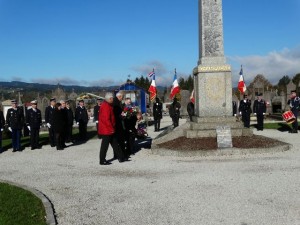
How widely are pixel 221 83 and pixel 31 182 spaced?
6.97m

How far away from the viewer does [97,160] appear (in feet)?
34.8

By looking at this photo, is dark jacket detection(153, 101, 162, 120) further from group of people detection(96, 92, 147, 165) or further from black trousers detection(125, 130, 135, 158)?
black trousers detection(125, 130, 135, 158)

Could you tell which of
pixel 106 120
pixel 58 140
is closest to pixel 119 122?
pixel 106 120

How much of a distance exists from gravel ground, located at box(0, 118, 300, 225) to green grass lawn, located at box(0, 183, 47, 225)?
0.32m

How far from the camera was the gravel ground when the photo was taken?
5.29 meters

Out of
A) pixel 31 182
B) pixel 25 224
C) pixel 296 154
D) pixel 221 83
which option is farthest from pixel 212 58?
pixel 25 224

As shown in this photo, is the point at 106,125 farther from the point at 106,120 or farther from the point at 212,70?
the point at 212,70

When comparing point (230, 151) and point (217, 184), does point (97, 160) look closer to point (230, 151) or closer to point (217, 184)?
point (230, 151)

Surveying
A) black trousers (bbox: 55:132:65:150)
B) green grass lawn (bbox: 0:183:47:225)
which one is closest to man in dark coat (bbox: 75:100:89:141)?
black trousers (bbox: 55:132:65:150)

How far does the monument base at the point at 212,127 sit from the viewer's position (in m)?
11.8

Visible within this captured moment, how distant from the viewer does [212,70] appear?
12438 mm

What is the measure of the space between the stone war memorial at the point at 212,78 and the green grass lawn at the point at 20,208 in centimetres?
650

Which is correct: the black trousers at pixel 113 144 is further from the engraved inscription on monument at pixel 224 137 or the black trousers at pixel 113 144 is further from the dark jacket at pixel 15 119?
the dark jacket at pixel 15 119

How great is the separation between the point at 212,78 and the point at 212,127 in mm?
1647
